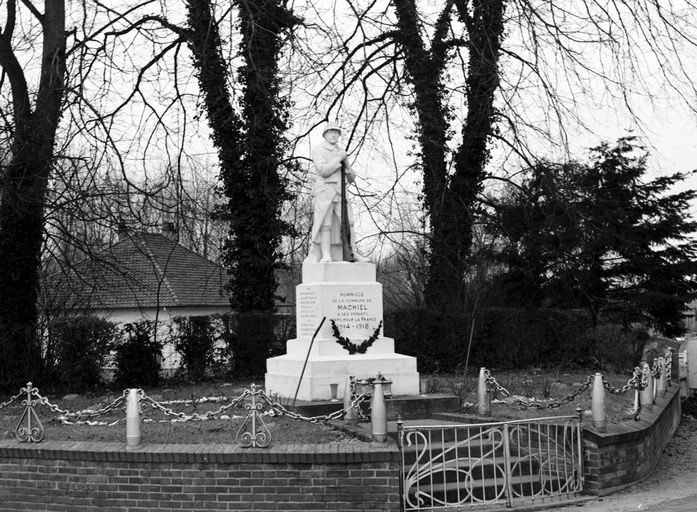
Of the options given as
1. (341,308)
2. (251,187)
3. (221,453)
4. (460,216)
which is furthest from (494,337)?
(221,453)

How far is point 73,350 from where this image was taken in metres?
16.9

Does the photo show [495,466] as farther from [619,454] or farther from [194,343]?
[194,343]

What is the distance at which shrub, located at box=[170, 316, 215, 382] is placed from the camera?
1848 centimetres

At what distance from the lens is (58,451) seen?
28.3ft

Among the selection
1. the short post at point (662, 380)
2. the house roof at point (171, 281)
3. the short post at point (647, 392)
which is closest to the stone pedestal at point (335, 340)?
the short post at point (647, 392)

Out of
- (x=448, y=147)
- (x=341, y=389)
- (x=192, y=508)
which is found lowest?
(x=192, y=508)

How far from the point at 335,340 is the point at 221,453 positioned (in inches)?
182

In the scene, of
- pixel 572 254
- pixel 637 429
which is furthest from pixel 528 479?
pixel 572 254

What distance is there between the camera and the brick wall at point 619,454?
938 centimetres

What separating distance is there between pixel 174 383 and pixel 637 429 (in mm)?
10875

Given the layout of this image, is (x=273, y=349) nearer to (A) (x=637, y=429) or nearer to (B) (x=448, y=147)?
(B) (x=448, y=147)

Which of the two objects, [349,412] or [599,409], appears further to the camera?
[349,412]

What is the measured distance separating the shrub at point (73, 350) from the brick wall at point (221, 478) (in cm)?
854

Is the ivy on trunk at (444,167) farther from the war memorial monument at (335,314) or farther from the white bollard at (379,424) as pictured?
the white bollard at (379,424)
